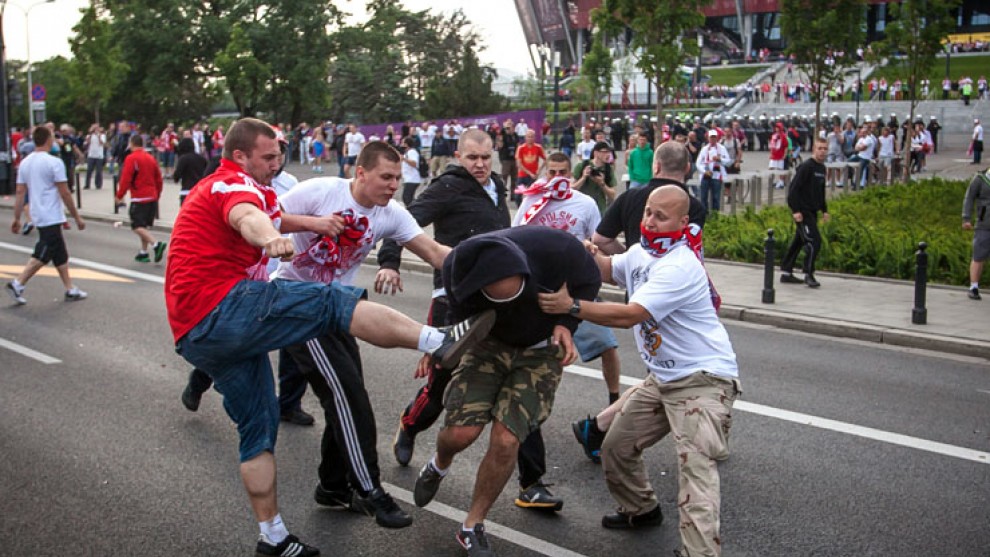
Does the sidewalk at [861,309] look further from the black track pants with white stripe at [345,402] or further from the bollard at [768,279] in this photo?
the black track pants with white stripe at [345,402]

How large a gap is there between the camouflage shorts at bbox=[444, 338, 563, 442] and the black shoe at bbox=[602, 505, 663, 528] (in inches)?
34.9

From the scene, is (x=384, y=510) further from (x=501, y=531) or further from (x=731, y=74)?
(x=731, y=74)

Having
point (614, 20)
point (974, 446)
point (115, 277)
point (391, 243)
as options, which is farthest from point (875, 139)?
point (391, 243)

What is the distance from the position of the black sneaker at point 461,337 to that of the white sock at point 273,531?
1.21 meters

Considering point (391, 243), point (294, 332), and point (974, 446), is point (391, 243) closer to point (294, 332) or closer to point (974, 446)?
point (294, 332)

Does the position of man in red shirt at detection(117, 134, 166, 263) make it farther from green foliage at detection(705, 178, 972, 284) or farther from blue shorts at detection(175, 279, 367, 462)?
blue shorts at detection(175, 279, 367, 462)

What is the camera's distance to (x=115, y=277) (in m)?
14.9

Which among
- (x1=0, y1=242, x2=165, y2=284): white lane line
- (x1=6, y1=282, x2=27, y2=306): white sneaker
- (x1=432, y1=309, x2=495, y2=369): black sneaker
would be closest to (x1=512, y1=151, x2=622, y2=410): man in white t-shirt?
(x1=432, y1=309, x2=495, y2=369): black sneaker

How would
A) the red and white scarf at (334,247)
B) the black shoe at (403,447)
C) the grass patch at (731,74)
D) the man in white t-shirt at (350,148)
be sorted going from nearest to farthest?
the red and white scarf at (334,247) → the black shoe at (403,447) → the man in white t-shirt at (350,148) → the grass patch at (731,74)

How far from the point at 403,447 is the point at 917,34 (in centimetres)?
2470

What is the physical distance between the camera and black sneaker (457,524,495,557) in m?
4.91

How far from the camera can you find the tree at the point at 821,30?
1092 inches

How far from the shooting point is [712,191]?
2155 cm

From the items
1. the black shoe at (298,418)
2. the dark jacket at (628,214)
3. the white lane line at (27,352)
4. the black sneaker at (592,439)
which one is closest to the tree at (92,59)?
the white lane line at (27,352)
